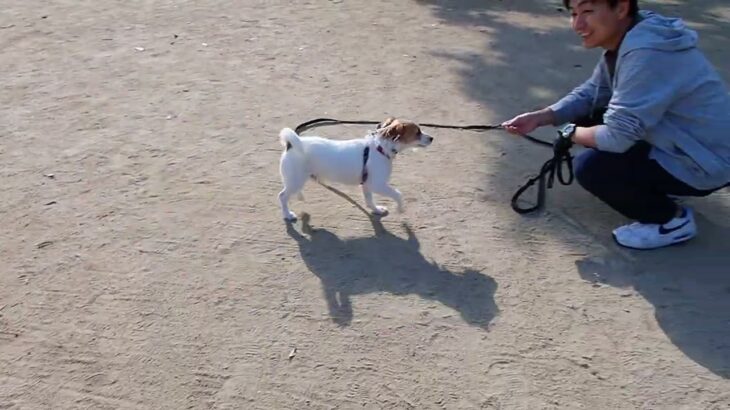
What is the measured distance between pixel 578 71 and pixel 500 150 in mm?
1291

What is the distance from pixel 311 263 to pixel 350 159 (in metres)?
0.44

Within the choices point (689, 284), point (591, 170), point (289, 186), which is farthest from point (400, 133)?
point (689, 284)

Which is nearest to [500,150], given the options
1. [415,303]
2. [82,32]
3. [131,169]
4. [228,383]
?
[415,303]

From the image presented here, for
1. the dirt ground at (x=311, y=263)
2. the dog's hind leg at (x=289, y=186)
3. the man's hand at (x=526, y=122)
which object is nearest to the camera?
the dirt ground at (x=311, y=263)

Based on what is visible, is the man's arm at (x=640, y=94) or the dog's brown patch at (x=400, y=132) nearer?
the man's arm at (x=640, y=94)

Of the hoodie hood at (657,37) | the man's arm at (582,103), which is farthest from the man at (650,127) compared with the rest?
the man's arm at (582,103)

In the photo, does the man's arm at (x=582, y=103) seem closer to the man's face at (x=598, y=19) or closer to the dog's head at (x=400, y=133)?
the man's face at (x=598, y=19)

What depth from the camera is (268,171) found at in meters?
3.98

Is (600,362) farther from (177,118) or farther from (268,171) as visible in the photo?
(177,118)

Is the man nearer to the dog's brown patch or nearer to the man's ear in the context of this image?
the man's ear

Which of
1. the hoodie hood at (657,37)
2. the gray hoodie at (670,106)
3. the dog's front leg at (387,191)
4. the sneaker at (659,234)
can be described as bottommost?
the sneaker at (659,234)

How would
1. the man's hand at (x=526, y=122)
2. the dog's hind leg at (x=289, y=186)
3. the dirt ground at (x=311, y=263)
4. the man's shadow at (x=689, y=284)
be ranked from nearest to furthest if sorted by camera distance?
the dirt ground at (x=311, y=263), the man's shadow at (x=689, y=284), the dog's hind leg at (x=289, y=186), the man's hand at (x=526, y=122)

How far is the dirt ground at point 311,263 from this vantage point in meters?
2.72

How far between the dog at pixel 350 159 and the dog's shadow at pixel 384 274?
0.20m
